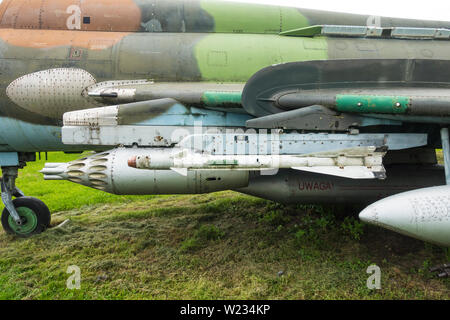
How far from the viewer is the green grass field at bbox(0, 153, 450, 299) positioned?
12.7 ft

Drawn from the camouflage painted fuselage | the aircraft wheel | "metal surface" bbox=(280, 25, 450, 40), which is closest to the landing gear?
the aircraft wheel

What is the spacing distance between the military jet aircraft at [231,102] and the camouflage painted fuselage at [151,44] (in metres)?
0.02

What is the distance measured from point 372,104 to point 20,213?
5.96m

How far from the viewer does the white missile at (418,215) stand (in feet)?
11.2

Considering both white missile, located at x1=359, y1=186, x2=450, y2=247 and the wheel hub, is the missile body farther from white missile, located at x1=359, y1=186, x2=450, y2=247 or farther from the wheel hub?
the wheel hub

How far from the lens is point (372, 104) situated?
387 centimetres

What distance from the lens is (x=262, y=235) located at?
5328 mm

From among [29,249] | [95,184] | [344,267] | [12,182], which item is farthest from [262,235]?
[12,182]

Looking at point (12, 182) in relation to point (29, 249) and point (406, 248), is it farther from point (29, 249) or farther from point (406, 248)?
point (406, 248)

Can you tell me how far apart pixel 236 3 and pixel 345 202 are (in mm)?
3640

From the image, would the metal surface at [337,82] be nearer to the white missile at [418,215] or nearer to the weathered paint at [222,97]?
the weathered paint at [222,97]

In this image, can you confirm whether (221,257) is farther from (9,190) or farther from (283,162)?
(9,190)

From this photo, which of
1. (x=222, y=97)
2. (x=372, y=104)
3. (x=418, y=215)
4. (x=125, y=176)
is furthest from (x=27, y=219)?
(x=418, y=215)

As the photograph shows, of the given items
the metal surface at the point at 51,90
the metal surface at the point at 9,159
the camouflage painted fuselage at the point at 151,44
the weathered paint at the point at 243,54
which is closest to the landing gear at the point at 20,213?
the metal surface at the point at 9,159
